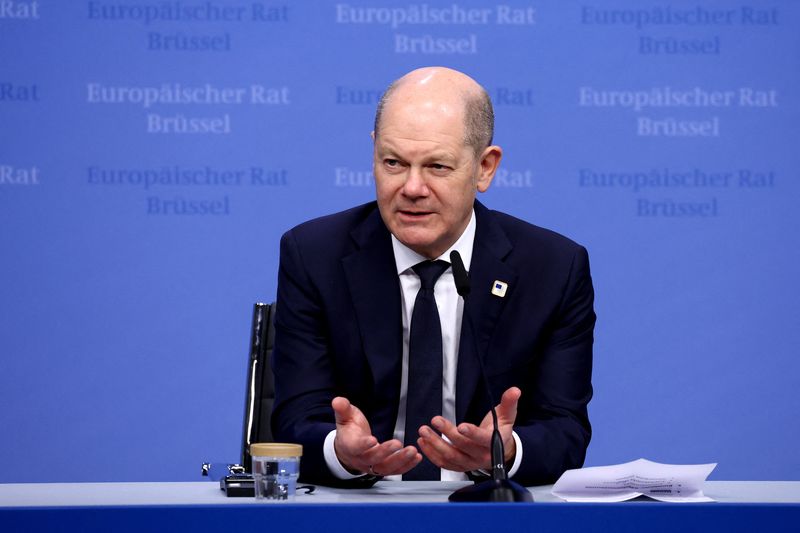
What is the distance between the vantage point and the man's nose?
96.9 inches

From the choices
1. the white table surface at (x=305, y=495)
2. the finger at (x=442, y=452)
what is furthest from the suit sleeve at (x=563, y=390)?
the finger at (x=442, y=452)

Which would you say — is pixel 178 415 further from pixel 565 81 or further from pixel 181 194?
pixel 565 81

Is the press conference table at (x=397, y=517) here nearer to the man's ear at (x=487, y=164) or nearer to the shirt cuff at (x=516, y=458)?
the shirt cuff at (x=516, y=458)

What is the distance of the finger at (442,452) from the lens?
2.04 m

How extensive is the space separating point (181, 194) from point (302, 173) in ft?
1.57

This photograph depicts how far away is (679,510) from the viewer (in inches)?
59.4

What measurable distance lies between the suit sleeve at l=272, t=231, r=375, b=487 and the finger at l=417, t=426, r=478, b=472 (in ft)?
0.97

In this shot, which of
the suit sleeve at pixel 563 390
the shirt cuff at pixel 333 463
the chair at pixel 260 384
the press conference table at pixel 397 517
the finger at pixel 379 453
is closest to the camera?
the press conference table at pixel 397 517

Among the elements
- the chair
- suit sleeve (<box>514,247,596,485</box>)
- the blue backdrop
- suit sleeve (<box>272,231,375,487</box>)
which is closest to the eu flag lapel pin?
suit sleeve (<box>514,247,596,485</box>)

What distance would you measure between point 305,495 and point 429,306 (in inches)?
26.5

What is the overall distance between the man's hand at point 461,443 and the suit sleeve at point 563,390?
0.17 m

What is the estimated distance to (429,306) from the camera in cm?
252

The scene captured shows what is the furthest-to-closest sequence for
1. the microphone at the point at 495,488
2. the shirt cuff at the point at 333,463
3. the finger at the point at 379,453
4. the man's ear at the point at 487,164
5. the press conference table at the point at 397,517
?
the man's ear at the point at 487,164 → the shirt cuff at the point at 333,463 → the finger at the point at 379,453 → the microphone at the point at 495,488 → the press conference table at the point at 397,517

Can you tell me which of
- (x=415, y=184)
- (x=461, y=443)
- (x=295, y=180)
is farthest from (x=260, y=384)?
(x=295, y=180)
